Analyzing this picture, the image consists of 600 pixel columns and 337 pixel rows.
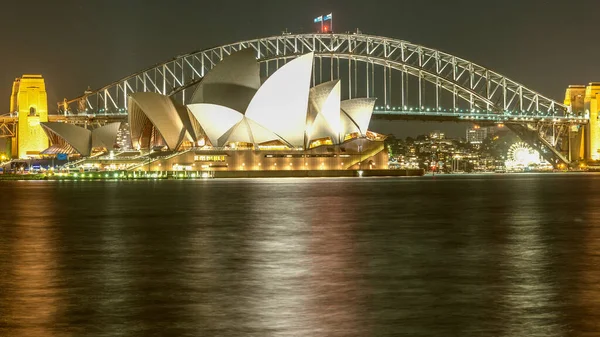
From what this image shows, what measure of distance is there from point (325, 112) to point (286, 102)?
25.1 ft

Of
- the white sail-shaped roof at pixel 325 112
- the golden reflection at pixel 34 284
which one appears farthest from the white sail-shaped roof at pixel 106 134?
the golden reflection at pixel 34 284

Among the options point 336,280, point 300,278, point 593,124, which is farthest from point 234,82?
point 336,280

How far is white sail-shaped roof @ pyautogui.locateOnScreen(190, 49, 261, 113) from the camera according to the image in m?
94.9

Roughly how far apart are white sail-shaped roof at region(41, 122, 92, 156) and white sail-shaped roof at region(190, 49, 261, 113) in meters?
30.1

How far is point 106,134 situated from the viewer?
→ 12138cm

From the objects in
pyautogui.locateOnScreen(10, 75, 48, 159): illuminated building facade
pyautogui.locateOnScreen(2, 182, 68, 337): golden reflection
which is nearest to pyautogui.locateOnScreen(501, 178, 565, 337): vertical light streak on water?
pyautogui.locateOnScreen(2, 182, 68, 337): golden reflection

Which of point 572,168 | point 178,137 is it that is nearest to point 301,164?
point 178,137

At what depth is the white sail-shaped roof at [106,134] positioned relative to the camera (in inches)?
4759

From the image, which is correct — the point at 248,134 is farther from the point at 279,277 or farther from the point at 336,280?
the point at 336,280

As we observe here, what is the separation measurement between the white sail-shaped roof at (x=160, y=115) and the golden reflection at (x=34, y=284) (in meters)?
78.2

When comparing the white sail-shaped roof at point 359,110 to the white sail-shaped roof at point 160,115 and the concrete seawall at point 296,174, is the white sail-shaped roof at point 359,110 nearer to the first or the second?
the concrete seawall at point 296,174

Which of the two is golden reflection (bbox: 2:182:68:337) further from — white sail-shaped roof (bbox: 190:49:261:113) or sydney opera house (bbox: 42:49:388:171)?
white sail-shaped roof (bbox: 190:49:261:113)

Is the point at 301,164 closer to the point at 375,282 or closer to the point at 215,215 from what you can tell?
the point at 215,215

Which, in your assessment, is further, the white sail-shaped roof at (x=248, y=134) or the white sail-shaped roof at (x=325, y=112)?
the white sail-shaped roof at (x=248, y=134)
